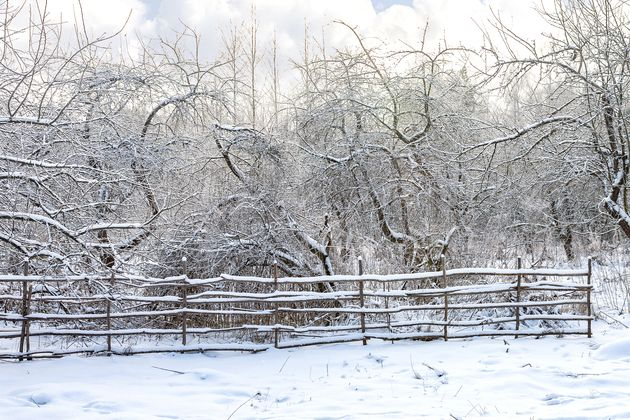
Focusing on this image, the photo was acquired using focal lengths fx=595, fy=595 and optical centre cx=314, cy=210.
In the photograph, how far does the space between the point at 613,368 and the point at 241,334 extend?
5.18 meters

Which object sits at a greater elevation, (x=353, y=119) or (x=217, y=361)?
(x=353, y=119)

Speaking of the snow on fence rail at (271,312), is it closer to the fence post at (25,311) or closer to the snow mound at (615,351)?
the fence post at (25,311)

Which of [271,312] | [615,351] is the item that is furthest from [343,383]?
[615,351]

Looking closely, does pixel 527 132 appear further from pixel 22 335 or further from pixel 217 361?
pixel 22 335

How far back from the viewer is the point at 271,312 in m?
8.41

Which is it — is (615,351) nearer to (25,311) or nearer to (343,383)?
(343,383)

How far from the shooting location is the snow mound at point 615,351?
7.02 metres

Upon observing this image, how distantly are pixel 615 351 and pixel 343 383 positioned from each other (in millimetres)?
3399

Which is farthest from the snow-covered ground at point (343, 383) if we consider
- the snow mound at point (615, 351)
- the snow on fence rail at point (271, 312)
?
the snow on fence rail at point (271, 312)

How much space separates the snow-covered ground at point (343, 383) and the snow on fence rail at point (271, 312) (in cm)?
33

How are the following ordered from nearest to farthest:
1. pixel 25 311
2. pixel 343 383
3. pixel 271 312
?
1. pixel 343 383
2. pixel 25 311
3. pixel 271 312

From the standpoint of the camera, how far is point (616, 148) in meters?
9.80

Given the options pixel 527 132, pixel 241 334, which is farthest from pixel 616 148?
pixel 241 334

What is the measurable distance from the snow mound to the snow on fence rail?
1.33m
